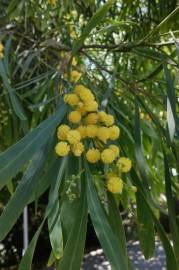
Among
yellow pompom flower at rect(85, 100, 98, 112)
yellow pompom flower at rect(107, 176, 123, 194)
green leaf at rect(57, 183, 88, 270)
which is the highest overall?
yellow pompom flower at rect(85, 100, 98, 112)

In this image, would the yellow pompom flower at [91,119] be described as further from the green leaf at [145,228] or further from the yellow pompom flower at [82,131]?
the green leaf at [145,228]

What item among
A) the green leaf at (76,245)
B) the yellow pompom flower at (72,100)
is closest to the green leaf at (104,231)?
the green leaf at (76,245)

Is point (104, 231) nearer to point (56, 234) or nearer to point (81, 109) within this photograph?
point (56, 234)

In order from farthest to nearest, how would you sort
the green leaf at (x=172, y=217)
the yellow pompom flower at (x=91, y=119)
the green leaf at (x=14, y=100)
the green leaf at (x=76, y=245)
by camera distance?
the green leaf at (x=14, y=100) < the green leaf at (x=172, y=217) < the yellow pompom flower at (x=91, y=119) < the green leaf at (x=76, y=245)

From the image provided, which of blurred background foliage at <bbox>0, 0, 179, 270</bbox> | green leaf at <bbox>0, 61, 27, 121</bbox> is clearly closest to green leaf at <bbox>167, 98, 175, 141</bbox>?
blurred background foliage at <bbox>0, 0, 179, 270</bbox>

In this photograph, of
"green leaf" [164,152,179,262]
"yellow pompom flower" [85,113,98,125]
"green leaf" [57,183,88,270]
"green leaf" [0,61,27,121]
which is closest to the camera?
"green leaf" [57,183,88,270]

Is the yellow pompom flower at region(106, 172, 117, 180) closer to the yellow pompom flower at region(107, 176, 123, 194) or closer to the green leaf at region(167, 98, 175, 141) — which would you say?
the yellow pompom flower at region(107, 176, 123, 194)

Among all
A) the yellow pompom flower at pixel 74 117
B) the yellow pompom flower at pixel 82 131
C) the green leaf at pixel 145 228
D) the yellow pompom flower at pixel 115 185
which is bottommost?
the green leaf at pixel 145 228

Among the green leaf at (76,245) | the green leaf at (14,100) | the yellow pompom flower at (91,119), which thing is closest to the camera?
the green leaf at (76,245)

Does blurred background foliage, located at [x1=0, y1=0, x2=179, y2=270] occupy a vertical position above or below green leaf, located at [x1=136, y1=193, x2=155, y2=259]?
above
